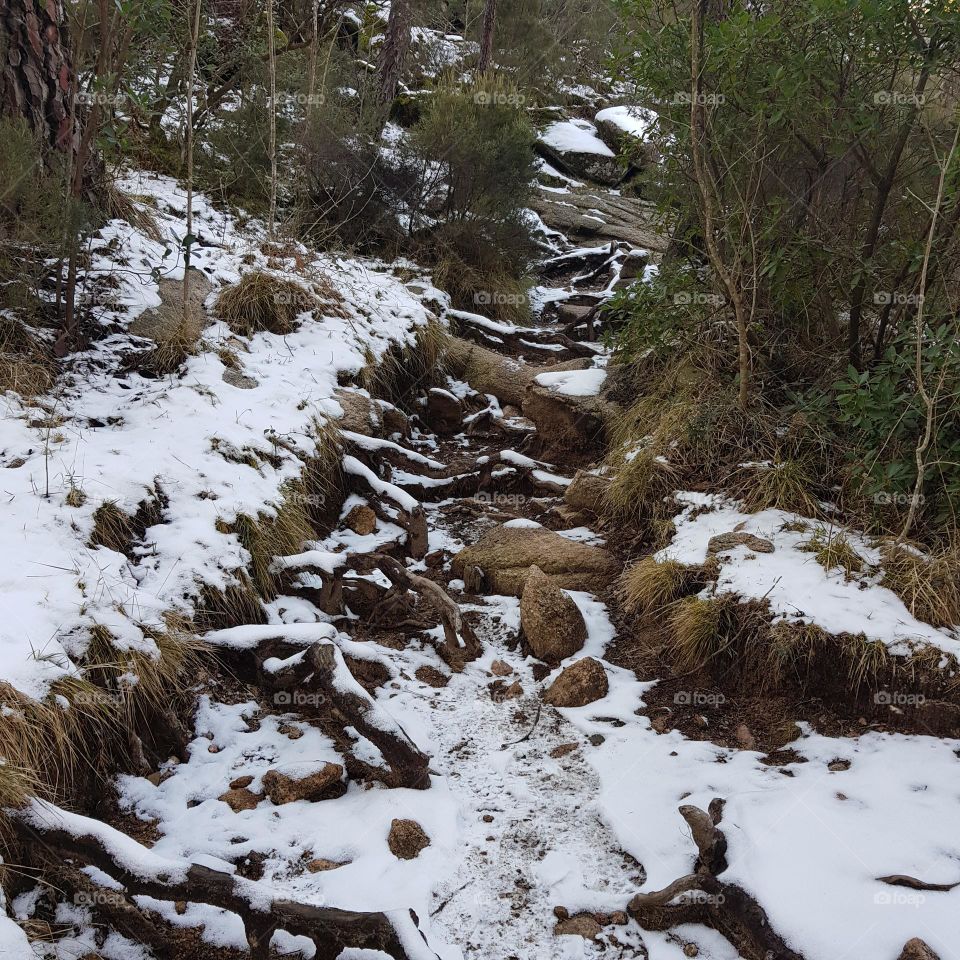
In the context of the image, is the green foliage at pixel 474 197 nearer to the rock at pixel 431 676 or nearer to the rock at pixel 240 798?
the rock at pixel 431 676

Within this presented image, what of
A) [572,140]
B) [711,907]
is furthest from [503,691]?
[572,140]

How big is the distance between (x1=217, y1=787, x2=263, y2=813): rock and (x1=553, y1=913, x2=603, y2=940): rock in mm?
1132

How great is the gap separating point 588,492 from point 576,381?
4.85ft

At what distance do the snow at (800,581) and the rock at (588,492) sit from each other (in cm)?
82

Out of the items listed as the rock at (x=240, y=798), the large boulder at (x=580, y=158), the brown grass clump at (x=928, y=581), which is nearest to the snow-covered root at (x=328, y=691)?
the rock at (x=240, y=798)

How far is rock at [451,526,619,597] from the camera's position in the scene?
165 inches

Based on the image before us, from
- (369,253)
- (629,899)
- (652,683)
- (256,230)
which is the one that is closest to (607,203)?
(369,253)

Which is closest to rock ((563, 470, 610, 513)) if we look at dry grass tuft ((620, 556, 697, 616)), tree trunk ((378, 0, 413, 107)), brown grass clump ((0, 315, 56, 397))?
dry grass tuft ((620, 556, 697, 616))

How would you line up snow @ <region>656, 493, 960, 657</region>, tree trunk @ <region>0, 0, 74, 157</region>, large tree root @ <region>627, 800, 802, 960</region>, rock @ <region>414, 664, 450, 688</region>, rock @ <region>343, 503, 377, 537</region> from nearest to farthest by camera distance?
large tree root @ <region>627, 800, 802, 960</region>
snow @ <region>656, 493, 960, 657</region>
rock @ <region>414, 664, 450, 688</region>
tree trunk @ <region>0, 0, 74, 157</region>
rock @ <region>343, 503, 377, 537</region>

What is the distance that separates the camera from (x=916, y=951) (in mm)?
1942

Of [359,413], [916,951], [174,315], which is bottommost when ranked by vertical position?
[916,951]

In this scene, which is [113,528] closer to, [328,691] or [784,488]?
[328,691]

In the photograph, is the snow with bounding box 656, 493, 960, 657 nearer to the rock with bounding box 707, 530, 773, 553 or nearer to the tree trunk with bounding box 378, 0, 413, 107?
the rock with bounding box 707, 530, 773, 553

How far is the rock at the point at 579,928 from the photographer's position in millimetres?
2188
